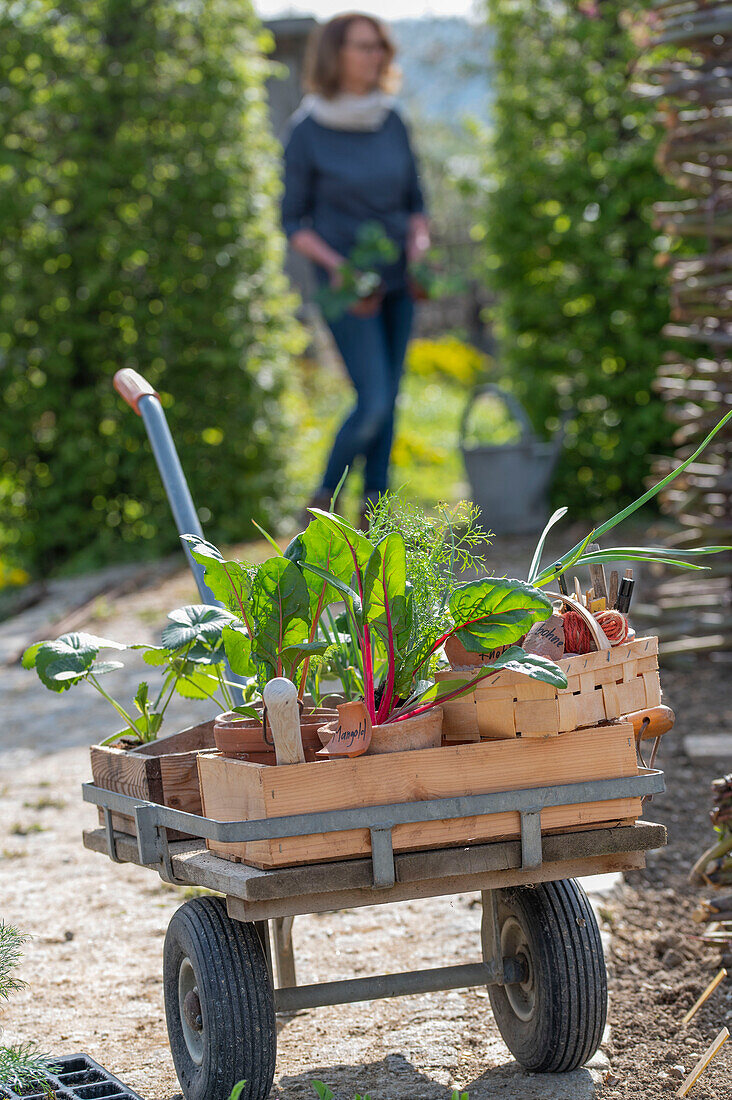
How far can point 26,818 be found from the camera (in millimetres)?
3859

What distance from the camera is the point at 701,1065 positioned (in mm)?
2176

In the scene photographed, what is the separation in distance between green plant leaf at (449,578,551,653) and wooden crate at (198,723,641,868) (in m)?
0.16

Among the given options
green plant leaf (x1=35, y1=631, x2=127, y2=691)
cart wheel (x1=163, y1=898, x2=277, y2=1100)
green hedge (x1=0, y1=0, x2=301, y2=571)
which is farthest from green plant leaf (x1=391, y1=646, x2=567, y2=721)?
green hedge (x1=0, y1=0, x2=301, y2=571)

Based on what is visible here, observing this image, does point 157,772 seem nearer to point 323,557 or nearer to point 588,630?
point 323,557

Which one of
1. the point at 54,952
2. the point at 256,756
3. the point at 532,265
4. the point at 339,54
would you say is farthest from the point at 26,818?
the point at 532,265

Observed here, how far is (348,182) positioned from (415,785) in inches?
180

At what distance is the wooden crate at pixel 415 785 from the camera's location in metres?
1.85

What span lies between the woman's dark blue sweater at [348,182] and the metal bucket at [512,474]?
1114 mm

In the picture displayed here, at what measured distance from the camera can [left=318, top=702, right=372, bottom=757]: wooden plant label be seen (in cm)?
186

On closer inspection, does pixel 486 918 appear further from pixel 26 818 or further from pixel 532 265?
pixel 532 265

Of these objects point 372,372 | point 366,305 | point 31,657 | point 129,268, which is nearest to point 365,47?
point 366,305

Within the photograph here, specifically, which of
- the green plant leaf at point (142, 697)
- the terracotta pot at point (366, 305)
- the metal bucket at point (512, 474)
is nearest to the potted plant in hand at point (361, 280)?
the terracotta pot at point (366, 305)

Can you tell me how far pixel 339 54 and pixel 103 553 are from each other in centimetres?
313

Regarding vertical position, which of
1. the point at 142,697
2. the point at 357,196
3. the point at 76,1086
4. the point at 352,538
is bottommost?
the point at 76,1086
